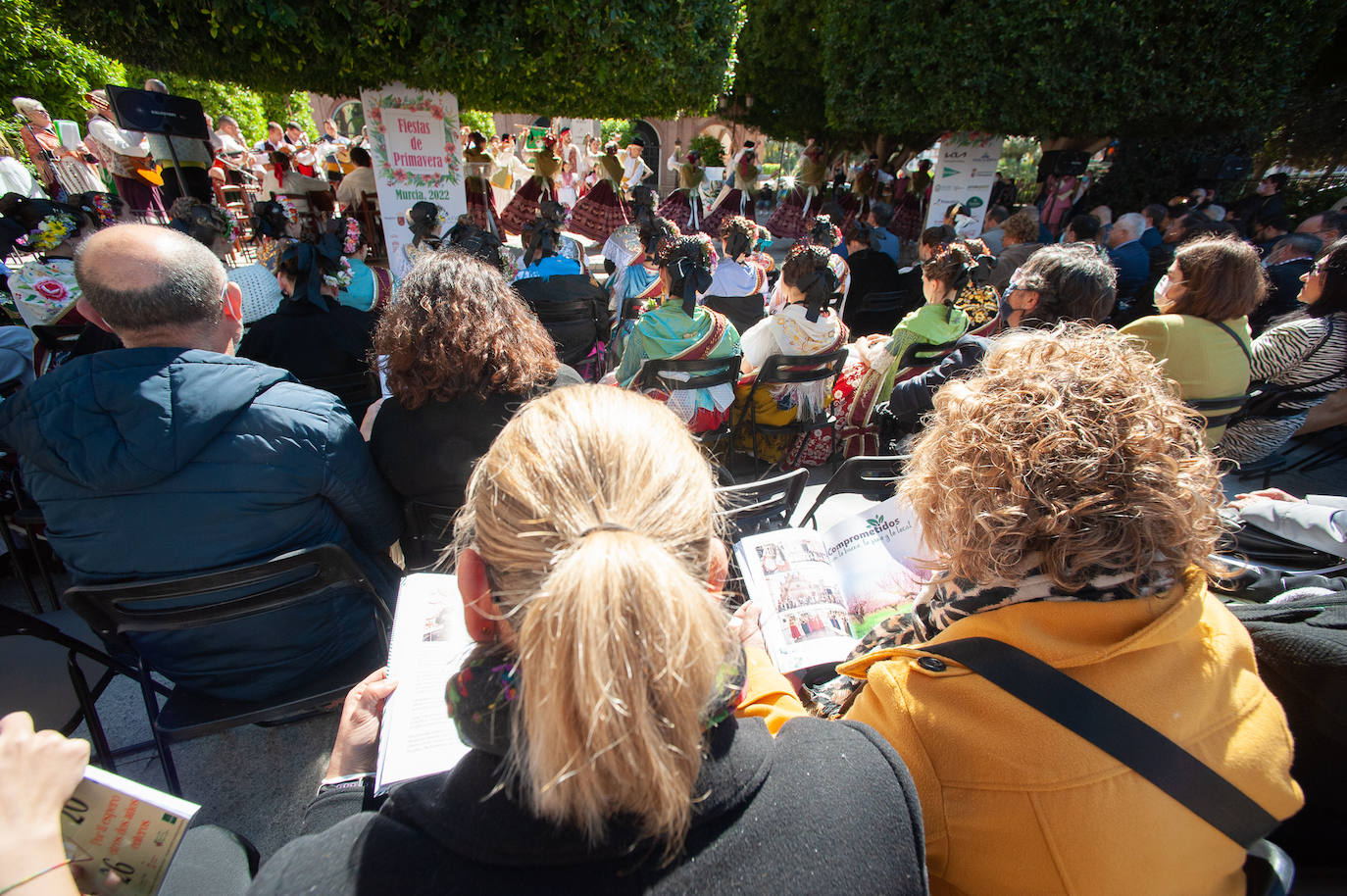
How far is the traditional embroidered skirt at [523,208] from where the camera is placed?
27.4ft

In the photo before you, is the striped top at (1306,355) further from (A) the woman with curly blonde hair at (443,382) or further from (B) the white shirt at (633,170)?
(B) the white shirt at (633,170)

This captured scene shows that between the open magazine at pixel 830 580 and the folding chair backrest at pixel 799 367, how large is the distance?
151 cm

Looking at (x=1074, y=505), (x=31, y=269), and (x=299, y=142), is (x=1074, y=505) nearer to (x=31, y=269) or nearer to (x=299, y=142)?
(x=31, y=269)

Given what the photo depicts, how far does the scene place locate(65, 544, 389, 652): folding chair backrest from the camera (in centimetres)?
137

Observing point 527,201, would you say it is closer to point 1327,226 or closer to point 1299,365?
point 1299,365

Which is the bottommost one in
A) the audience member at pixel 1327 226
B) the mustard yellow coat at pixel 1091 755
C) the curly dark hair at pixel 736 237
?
the mustard yellow coat at pixel 1091 755

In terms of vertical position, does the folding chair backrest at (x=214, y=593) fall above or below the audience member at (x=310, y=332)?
below

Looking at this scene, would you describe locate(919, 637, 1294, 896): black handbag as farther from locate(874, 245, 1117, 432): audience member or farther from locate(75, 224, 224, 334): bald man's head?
locate(75, 224, 224, 334): bald man's head

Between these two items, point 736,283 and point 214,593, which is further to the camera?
point 736,283

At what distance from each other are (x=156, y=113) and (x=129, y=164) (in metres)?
3.25

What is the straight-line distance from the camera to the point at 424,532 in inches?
82.4

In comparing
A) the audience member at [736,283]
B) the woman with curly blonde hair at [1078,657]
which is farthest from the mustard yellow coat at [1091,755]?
the audience member at [736,283]

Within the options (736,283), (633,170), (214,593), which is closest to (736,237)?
(736,283)

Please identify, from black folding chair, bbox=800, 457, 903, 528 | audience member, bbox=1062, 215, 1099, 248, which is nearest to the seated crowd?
black folding chair, bbox=800, 457, 903, 528
